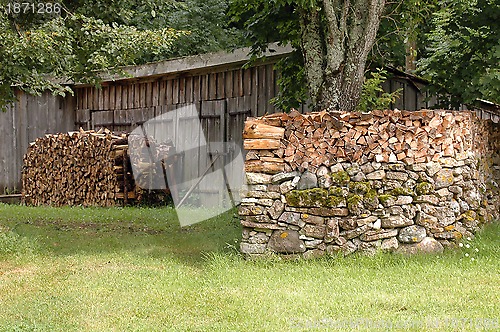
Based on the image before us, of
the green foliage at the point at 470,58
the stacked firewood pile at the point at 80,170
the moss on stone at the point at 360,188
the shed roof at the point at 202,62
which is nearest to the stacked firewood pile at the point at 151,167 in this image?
the stacked firewood pile at the point at 80,170

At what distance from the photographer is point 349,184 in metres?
8.39

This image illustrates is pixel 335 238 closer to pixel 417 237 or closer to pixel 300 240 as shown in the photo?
pixel 300 240

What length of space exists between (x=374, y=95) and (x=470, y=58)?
158 centimetres

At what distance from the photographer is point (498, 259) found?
8.20m

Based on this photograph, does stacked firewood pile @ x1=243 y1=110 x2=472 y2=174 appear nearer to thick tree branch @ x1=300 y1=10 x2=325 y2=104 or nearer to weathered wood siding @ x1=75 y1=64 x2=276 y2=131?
thick tree branch @ x1=300 y1=10 x2=325 y2=104

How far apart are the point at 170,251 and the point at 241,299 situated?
3324 millimetres

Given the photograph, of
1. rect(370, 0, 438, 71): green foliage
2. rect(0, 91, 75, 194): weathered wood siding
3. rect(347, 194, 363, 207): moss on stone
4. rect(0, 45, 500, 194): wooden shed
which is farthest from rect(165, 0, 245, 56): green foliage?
rect(347, 194, 363, 207): moss on stone

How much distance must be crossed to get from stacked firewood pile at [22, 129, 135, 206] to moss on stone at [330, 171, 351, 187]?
27.4 feet

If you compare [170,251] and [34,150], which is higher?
[34,150]

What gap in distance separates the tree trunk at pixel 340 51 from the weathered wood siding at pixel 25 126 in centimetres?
1148

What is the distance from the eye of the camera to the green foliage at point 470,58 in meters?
10.6

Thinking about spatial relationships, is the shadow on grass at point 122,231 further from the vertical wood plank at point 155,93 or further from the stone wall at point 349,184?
the vertical wood plank at point 155,93

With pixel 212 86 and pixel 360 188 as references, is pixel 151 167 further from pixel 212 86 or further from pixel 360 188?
pixel 360 188

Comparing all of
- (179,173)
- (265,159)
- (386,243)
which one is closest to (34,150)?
(179,173)
